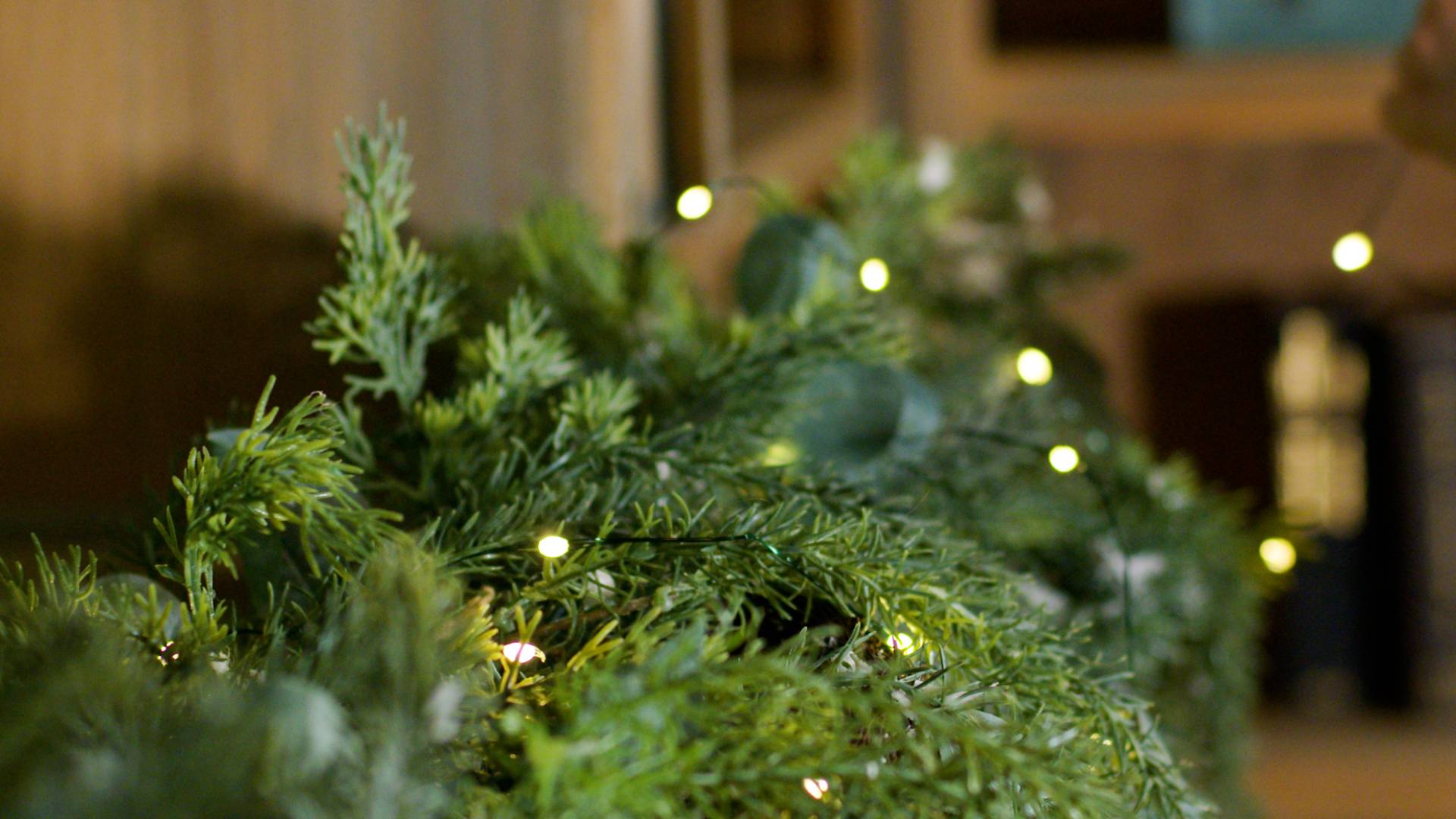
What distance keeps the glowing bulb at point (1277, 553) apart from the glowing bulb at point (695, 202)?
26 centimetres

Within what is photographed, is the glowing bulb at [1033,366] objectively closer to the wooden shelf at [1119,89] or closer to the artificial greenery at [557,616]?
the artificial greenery at [557,616]

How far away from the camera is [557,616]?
225 mm

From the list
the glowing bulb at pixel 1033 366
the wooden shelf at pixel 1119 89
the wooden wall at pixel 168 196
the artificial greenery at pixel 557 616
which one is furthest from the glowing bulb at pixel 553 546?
the wooden shelf at pixel 1119 89

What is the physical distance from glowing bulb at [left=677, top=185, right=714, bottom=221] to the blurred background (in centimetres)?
12

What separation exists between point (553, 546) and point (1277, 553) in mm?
332

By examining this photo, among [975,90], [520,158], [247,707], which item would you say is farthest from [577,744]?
[975,90]

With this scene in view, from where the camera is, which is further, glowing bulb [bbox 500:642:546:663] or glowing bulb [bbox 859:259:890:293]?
glowing bulb [bbox 859:259:890:293]

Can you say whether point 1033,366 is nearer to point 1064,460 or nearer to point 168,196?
point 1064,460

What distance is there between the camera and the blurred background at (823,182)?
1.00ft

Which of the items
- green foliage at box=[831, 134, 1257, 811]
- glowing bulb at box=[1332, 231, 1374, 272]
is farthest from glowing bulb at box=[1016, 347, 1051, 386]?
glowing bulb at box=[1332, 231, 1374, 272]

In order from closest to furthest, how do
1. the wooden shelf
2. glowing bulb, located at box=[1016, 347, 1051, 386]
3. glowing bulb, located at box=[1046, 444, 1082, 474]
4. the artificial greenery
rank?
1. the artificial greenery
2. glowing bulb, located at box=[1046, 444, 1082, 474]
3. glowing bulb, located at box=[1016, 347, 1051, 386]
4. the wooden shelf

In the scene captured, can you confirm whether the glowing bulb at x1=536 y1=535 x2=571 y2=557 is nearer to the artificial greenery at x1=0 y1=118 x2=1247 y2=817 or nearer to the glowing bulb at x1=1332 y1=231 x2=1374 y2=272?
the artificial greenery at x1=0 y1=118 x2=1247 y2=817

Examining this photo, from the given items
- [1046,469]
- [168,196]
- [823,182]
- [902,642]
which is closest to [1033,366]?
[1046,469]

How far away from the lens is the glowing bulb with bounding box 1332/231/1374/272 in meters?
0.38
